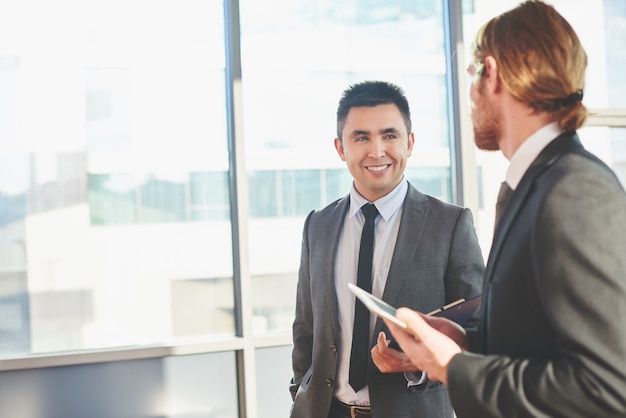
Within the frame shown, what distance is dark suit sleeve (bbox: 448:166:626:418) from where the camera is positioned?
0.99 metres

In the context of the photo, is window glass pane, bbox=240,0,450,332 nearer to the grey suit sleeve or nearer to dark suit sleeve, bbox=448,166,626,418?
the grey suit sleeve

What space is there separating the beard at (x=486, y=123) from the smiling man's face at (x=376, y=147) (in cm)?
89

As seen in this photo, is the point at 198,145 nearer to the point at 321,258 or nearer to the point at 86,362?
Result: the point at 86,362

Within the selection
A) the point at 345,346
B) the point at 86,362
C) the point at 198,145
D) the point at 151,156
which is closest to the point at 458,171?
the point at 198,145

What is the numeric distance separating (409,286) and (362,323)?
0.19 meters

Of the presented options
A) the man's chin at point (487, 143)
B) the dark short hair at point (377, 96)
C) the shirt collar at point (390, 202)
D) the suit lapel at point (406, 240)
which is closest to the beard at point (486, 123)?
the man's chin at point (487, 143)

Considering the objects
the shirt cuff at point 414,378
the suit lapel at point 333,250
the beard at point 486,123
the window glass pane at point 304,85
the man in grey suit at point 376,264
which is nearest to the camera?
the beard at point 486,123

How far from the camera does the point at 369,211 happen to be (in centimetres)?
220

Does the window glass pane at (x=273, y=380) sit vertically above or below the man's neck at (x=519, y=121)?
below

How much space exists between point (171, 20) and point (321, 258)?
1.83 m

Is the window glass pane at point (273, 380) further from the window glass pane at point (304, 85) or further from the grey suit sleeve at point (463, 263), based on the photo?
the grey suit sleeve at point (463, 263)

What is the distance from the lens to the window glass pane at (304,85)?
3.52 m

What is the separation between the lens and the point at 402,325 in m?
1.22

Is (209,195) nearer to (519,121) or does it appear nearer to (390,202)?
(390,202)
